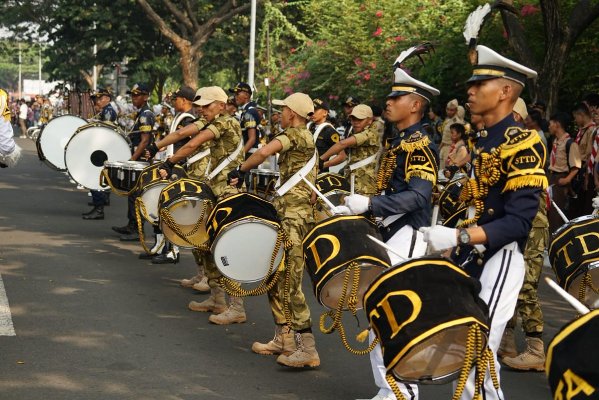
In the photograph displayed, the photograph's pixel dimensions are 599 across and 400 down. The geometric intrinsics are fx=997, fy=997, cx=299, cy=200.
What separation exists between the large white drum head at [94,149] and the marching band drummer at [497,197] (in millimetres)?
9099

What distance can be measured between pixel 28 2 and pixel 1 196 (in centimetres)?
2523

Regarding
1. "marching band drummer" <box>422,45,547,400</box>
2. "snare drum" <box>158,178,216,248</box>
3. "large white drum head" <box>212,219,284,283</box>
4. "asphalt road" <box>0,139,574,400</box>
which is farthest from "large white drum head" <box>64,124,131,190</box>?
"marching band drummer" <box>422,45,547,400</box>

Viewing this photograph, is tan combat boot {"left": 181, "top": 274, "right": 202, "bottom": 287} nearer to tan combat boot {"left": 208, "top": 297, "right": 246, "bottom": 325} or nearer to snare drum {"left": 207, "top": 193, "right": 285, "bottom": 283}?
tan combat boot {"left": 208, "top": 297, "right": 246, "bottom": 325}

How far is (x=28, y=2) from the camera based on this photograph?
4072cm

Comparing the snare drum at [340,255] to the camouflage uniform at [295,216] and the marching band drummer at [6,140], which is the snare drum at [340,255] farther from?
the marching band drummer at [6,140]

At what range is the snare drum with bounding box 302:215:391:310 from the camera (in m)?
5.69

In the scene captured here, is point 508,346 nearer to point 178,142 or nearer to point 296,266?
point 296,266

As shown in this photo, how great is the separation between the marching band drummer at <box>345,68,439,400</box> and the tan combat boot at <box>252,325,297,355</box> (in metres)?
1.37

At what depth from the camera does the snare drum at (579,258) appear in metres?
6.40

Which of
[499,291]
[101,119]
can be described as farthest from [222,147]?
[101,119]

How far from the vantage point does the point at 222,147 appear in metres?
9.16

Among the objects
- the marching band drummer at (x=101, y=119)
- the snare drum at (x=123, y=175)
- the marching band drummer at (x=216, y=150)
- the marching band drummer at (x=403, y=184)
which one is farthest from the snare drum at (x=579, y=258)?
the marching band drummer at (x=101, y=119)

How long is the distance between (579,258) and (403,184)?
1.39 m

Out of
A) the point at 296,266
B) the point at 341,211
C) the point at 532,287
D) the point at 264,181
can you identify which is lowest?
the point at 532,287
